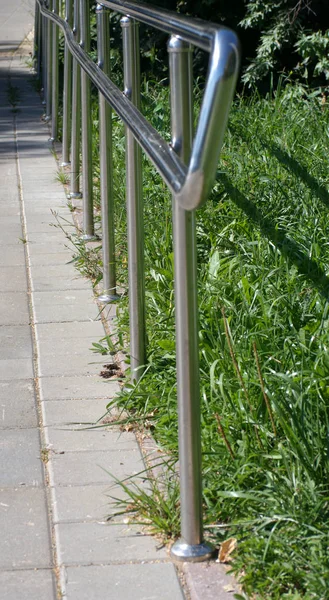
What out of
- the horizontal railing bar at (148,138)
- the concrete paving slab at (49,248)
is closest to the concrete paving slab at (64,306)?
the concrete paving slab at (49,248)

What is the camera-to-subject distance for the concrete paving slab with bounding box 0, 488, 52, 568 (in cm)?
256

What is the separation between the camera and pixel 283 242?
4254mm

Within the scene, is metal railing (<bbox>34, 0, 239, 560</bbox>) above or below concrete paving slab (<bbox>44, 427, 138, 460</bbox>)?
above

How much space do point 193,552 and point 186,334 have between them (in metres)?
0.54

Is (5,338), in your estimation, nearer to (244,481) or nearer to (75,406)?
(75,406)

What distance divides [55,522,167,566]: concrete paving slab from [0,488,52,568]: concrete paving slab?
0.16ft

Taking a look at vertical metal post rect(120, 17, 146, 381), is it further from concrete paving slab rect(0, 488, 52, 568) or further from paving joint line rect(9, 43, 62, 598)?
concrete paving slab rect(0, 488, 52, 568)

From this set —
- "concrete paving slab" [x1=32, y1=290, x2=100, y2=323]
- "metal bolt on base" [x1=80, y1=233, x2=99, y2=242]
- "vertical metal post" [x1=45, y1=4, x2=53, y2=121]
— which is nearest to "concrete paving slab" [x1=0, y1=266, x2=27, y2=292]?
"concrete paving slab" [x1=32, y1=290, x2=100, y2=323]

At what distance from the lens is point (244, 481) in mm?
2719

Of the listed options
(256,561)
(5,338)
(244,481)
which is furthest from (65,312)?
(256,561)

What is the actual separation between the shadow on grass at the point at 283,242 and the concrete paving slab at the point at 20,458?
1143mm

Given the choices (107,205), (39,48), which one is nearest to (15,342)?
(107,205)

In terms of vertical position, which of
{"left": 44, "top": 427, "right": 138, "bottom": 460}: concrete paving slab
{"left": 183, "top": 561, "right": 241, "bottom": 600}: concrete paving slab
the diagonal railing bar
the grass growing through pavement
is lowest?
{"left": 44, "top": 427, "right": 138, "bottom": 460}: concrete paving slab

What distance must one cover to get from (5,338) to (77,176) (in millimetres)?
2405
